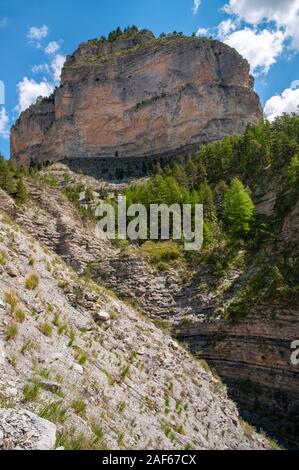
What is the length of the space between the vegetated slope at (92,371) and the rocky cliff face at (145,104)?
274ft

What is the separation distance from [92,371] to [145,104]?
3942 inches

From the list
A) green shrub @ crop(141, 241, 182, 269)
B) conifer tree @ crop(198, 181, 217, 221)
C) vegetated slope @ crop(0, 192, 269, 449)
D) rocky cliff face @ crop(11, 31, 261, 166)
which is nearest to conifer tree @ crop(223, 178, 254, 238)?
conifer tree @ crop(198, 181, 217, 221)

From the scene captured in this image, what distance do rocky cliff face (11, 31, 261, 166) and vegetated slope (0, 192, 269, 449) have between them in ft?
274

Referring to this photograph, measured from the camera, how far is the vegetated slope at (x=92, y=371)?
6.27 meters

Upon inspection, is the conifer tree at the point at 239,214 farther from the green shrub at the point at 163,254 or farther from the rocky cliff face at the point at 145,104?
the rocky cliff face at the point at 145,104

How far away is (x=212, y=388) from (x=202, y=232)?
21324 millimetres

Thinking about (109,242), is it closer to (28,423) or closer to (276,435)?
(276,435)

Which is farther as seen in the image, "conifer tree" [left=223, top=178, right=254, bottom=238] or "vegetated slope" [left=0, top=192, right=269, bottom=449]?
"conifer tree" [left=223, top=178, right=254, bottom=238]

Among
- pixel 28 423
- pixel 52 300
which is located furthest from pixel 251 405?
pixel 28 423

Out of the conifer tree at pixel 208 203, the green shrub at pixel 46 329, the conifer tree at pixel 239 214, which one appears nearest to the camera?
the green shrub at pixel 46 329

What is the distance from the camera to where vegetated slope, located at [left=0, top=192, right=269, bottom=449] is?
627cm

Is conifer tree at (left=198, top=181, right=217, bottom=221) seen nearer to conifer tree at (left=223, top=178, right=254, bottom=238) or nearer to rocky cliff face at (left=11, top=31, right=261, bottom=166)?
conifer tree at (left=223, top=178, right=254, bottom=238)

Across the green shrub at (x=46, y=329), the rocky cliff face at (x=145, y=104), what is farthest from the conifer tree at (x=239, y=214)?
the rocky cliff face at (x=145, y=104)
